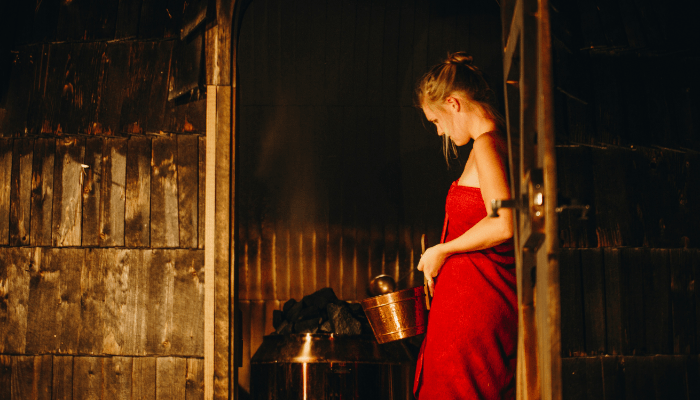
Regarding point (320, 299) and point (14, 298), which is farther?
point (320, 299)

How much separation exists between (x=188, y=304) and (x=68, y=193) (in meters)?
1.02

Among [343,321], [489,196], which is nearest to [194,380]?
[343,321]

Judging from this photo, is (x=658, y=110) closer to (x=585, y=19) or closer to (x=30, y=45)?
(x=585, y=19)

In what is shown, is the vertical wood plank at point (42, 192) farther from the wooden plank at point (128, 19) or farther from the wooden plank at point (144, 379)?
the wooden plank at point (144, 379)

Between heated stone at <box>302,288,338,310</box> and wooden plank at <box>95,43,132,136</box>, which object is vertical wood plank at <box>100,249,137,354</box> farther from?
heated stone at <box>302,288,338,310</box>

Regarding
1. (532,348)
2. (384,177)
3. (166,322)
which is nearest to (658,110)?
(532,348)

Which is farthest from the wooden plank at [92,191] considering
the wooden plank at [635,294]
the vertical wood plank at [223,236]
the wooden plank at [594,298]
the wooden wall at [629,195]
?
the wooden plank at [635,294]

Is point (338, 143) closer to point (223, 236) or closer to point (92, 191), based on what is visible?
point (223, 236)

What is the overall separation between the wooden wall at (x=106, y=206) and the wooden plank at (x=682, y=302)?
2.53 metres

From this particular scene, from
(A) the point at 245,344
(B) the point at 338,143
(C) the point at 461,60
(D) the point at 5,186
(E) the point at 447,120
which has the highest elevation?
(B) the point at 338,143

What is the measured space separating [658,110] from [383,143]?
8.73ft

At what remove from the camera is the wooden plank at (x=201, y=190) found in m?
3.14

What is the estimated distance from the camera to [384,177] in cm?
537

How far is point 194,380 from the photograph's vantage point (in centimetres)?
309
